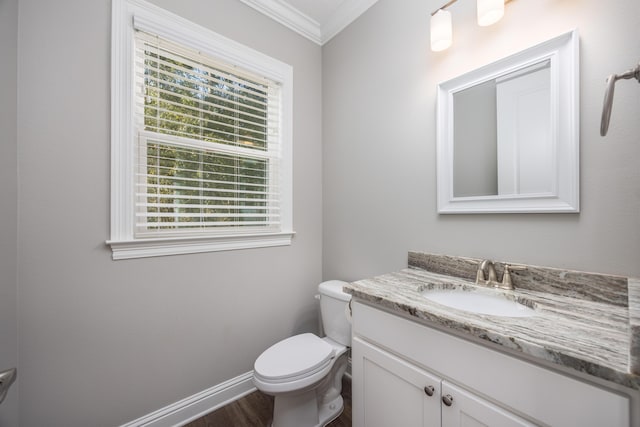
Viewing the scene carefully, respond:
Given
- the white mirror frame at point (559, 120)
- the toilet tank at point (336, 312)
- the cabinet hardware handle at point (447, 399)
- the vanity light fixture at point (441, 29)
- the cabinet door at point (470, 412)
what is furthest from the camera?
the toilet tank at point (336, 312)

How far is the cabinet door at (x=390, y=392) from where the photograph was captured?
0.87 meters

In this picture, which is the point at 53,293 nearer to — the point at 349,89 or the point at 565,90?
the point at 349,89

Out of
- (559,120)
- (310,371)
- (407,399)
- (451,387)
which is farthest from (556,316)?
(310,371)

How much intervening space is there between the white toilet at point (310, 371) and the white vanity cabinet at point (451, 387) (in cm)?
27

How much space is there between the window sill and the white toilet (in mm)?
498

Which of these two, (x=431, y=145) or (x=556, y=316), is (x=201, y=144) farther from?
(x=556, y=316)

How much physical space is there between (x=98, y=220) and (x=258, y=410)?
1.39m

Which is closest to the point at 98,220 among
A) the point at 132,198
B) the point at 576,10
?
the point at 132,198

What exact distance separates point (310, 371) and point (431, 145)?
1.34m

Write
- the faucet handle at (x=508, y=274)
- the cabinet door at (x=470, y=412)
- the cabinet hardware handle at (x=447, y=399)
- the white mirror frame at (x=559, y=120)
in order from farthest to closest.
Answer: the faucet handle at (x=508, y=274), the white mirror frame at (x=559, y=120), the cabinet hardware handle at (x=447, y=399), the cabinet door at (x=470, y=412)

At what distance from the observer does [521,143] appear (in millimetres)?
1101

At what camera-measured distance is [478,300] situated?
1.09 meters

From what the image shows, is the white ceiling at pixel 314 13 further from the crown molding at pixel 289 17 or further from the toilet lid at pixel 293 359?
the toilet lid at pixel 293 359

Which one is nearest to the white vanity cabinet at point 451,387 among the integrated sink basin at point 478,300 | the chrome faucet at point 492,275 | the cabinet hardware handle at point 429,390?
the cabinet hardware handle at point 429,390
